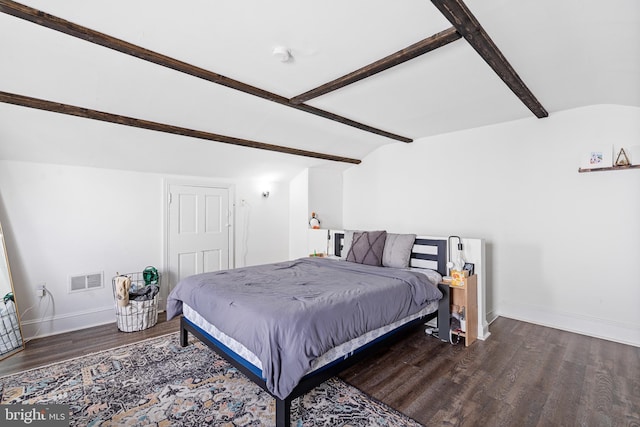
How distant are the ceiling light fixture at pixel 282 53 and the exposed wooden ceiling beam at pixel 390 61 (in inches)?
21.1

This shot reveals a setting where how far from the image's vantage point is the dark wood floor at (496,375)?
206 cm

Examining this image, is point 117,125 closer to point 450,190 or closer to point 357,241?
point 357,241

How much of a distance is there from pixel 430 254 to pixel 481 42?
227cm

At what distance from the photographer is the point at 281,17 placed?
1.91 metres

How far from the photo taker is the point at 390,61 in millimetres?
2355

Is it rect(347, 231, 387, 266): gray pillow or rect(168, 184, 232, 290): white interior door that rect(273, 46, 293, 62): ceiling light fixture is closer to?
rect(347, 231, 387, 266): gray pillow

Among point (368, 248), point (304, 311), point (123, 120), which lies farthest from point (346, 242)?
point (123, 120)

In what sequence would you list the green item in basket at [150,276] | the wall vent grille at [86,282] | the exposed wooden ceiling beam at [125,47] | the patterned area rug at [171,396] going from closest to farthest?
the exposed wooden ceiling beam at [125,47] < the patterned area rug at [171,396] < the wall vent grille at [86,282] < the green item in basket at [150,276]

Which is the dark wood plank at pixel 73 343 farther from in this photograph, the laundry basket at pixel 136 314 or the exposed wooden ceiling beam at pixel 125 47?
the exposed wooden ceiling beam at pixel 125 47

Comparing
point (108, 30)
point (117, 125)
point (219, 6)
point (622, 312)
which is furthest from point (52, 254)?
point (622, 312)

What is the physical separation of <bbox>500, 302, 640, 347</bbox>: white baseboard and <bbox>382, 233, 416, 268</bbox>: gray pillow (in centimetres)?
147

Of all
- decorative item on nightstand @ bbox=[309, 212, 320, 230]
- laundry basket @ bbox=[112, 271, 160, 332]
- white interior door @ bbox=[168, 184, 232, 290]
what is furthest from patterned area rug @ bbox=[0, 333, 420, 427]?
decorative item on nightstand @ bbox=[309, 212, 320, 230]

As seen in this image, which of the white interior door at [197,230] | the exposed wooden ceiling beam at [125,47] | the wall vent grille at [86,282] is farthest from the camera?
the white interior door at [197,230]

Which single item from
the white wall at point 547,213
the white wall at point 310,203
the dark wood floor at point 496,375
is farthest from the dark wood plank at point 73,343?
the white wall at point 547,213
